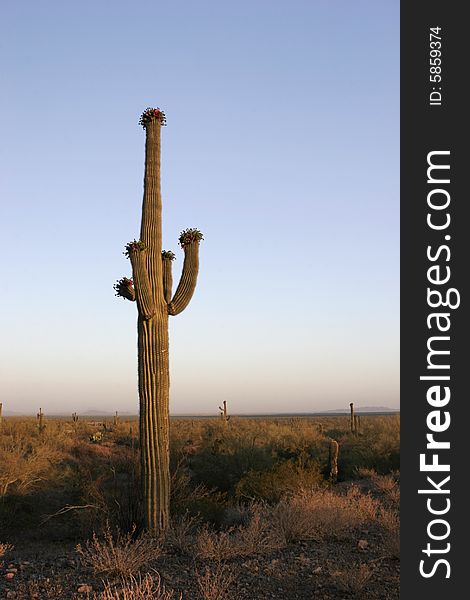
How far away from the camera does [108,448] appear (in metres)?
26.6

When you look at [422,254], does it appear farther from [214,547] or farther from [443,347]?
[214,547]

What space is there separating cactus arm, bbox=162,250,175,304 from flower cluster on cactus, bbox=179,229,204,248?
0.99 feet

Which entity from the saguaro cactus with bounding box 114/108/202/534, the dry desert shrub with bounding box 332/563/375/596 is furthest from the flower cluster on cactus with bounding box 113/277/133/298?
the dry desert shrub with bounding box 332/563/375/596

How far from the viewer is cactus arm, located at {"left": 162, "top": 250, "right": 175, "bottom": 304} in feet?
39.6

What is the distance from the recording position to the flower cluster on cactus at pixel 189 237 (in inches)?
491

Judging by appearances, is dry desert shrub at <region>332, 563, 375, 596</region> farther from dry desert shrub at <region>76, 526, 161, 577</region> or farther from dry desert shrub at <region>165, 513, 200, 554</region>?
dry desert shrub at <region>76, 526, 161, 577</region>

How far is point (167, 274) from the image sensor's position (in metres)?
12.2

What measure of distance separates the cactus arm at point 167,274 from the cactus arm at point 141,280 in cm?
57

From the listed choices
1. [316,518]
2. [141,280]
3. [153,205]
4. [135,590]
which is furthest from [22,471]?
[135,590]

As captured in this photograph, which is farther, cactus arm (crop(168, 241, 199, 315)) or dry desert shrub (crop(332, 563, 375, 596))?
cactus arm (crop(168, 241, 199, 315))

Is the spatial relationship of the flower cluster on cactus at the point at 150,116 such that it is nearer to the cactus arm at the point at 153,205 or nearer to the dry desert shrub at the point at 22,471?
the cactus arm at the point at 153,205

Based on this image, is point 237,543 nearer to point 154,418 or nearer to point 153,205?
point 154,418

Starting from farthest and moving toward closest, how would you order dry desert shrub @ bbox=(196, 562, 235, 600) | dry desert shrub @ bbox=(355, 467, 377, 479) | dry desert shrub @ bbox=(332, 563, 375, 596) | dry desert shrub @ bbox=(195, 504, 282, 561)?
dry desert shrub @ bbox=(355, 467, 377, 479) → dry desert shrub @ bbox=(195, 504, 282, 561) → dry desert shrub @ bbox=(332, 563, 375, 596) → dry desert shrub @ bbox=(196, 562, 235, 600)

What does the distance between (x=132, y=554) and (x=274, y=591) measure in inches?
72.5
